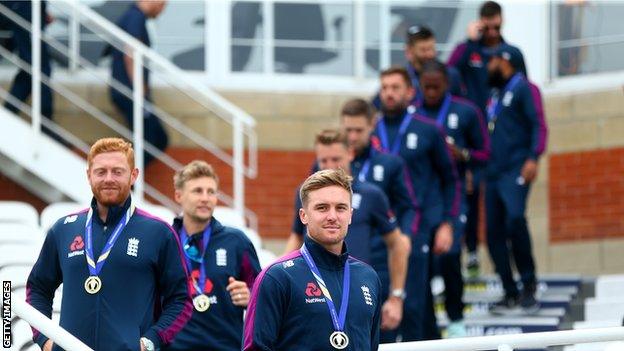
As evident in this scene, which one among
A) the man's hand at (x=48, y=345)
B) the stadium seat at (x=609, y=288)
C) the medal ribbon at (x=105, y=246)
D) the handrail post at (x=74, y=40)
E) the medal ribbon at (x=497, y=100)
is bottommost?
the stadium seat at (x=609, y=288)

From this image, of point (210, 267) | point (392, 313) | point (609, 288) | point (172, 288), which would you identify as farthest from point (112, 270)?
point (609, 288)

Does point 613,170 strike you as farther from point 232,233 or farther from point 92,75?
point 232,233

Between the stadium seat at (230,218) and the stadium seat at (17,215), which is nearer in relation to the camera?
the stadium seat at (17,215)

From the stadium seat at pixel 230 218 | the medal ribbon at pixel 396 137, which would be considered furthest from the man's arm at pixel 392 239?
the stadium seat at pixel 230 218

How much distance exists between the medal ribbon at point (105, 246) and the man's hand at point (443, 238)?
470 cm

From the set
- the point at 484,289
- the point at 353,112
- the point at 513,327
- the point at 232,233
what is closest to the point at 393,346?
the point at 232,233

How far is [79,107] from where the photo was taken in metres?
14.5

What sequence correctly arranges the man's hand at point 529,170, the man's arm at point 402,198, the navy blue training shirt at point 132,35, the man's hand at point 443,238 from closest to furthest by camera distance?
the man's arm at point 402,198, the man's hand at point 443,238, the man's hand at point 529,170, the navy blue training shirt at point 132,35

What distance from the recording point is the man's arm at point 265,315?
23.2ft

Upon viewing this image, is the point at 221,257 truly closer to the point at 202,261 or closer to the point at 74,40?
the point at 202,261

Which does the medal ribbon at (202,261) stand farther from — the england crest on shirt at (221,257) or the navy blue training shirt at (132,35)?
the navy blue training shirt at (132,35)

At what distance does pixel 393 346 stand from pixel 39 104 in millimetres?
6095

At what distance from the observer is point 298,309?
716 centimetres

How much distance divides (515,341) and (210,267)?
212 cm
